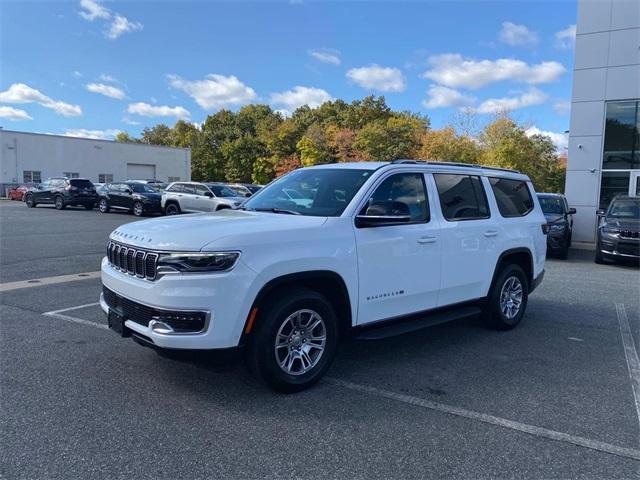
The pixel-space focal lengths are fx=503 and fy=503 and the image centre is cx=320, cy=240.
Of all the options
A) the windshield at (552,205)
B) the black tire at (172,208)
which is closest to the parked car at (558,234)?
the windshield at (552,205)

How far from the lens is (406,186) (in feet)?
16.3

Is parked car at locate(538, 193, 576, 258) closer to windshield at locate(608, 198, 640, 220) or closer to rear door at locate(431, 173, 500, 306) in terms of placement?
windshield at locate(608, 198, 640, 220)

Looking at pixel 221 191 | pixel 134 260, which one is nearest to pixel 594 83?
pixel 221 191

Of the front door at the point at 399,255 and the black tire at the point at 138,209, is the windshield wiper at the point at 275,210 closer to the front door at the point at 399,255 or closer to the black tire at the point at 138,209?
the front door at the point at 399,255

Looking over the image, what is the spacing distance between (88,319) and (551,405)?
5075 mm

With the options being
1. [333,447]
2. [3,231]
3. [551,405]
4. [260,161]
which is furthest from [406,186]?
[260,161]

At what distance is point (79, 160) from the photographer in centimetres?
4781

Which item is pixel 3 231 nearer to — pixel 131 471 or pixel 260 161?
pixel 131 471

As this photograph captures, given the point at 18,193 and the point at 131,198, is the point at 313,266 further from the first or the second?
the point at 18,193

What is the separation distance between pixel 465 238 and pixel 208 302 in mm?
2956

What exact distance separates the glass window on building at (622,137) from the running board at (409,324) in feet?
50.8

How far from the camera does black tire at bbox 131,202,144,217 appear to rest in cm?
2436

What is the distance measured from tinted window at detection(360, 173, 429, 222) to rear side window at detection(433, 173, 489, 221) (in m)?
0.26

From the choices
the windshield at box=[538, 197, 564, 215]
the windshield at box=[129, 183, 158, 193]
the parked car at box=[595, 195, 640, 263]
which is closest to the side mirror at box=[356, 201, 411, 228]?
the parked car at box=[595, 195, 640, 263]
